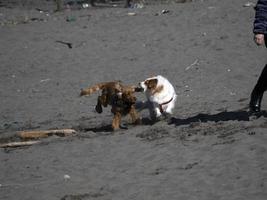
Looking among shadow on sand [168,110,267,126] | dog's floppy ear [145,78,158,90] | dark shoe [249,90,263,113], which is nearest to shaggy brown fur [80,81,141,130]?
dog's floppy ear [145,78,158,90]

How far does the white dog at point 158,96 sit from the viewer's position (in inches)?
418

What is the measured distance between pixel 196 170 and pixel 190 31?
39.2 feet

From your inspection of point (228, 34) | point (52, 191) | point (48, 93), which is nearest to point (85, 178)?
point (52, 191)

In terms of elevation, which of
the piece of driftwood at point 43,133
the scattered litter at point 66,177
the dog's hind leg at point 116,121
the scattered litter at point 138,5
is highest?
the scattered litter at point 138,5

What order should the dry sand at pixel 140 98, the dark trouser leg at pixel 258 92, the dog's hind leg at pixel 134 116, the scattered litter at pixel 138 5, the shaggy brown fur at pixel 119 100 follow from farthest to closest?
the scattered litter at pixel 138 5 → the dog's hind leg at pixel 134 116 → the shaggy brown fur at pixel 119 100 → the dark trouser leg at pixel 258 92 → the dry sand at pixel 140 98

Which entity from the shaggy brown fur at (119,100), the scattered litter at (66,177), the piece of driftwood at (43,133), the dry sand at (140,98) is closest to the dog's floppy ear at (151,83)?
the shaggy brown fur at (119,100)

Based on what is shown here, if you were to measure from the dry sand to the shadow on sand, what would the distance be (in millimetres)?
26

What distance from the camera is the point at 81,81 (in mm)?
15938

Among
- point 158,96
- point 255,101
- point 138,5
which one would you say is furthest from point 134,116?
point 138,5

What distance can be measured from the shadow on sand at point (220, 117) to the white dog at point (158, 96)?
0.25 meters

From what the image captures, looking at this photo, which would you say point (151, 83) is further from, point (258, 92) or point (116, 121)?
point (258, 92)

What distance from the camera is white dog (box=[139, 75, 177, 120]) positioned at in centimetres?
1062

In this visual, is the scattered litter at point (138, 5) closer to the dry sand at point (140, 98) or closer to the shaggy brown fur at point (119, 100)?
the dry sand at point (140, 98)

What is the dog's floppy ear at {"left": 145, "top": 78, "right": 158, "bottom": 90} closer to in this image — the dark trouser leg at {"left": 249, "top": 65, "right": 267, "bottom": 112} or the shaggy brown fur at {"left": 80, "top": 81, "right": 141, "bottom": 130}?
the shaggy brown fur at {"left": 80, "top": 81, "right": 141, "bottom": 130}
